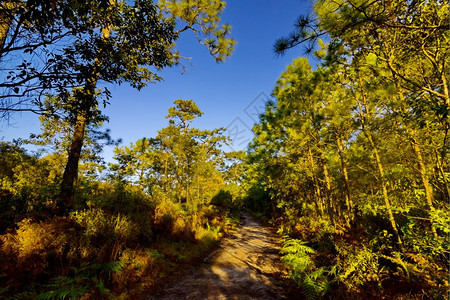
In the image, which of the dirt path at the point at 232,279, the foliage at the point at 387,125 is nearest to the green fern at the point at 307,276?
the foliage at the point at 387,125

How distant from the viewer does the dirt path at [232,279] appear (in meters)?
4.27

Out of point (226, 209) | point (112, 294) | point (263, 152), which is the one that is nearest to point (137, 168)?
point (226, 209)

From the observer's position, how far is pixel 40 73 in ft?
10.2

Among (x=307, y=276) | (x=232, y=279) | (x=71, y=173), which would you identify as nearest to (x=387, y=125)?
(x=307, y=276)

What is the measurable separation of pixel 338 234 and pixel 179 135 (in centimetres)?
1583

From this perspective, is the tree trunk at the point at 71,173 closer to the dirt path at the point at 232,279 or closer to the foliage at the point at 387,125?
the dirt path at the point at 232,279

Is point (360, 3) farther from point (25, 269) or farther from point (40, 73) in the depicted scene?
point (25, 269)

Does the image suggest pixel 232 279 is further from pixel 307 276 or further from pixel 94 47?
pixel 94 47

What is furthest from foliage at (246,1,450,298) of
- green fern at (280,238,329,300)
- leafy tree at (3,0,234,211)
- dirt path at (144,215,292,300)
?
leafy tree at (3,0,234,211)

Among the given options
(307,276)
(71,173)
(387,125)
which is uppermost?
(387,125)

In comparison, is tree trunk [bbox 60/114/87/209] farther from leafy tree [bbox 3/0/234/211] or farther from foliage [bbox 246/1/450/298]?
foliage [bbox 246/1/450/298]

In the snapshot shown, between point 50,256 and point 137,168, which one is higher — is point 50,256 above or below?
below

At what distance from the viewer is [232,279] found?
16.8ft

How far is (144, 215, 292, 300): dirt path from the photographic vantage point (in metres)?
4.27
